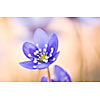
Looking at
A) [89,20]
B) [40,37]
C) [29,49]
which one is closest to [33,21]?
[40,37]

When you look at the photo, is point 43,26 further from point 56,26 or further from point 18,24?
point 18,24

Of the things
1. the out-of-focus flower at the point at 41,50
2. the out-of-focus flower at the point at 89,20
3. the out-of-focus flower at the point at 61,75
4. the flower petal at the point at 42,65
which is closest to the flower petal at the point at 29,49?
the out-of-focus flower at the point at 41,50

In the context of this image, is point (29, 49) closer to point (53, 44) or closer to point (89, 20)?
point (53, 44)

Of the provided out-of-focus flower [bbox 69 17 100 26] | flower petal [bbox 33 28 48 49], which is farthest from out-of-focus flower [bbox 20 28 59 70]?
out-of-focus flower [bbox 69 17 100 26]

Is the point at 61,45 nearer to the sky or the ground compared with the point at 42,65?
nearer to the sky

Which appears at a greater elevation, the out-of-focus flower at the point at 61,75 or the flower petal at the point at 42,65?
the flower petal at the point at 42,65

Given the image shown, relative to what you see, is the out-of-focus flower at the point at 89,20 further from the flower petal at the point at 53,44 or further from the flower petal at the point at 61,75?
the flower petal at the point at 61,75
